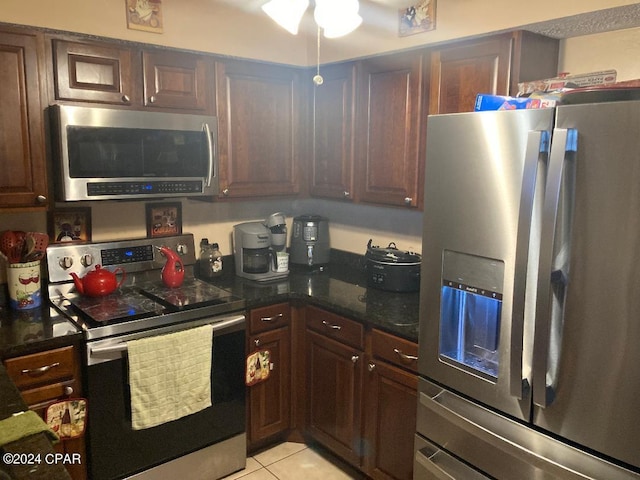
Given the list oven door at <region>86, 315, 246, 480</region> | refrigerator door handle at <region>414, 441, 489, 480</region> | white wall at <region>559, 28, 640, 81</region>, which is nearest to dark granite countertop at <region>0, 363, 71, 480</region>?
oven door at <region>86, 315, 246, 480</region>

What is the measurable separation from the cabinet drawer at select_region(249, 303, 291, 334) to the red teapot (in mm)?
675

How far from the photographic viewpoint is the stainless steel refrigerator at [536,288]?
1417 millimetres

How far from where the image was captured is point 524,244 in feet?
5.10

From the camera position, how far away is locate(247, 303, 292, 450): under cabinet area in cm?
266

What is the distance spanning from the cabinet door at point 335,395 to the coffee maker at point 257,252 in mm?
446

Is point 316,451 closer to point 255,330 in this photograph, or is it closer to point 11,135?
point 255,330

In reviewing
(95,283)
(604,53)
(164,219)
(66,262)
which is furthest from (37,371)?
(604,53)

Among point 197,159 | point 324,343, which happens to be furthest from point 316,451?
point 197,159

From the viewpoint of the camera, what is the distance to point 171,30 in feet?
8.60

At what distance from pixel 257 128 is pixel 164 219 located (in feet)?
2.30

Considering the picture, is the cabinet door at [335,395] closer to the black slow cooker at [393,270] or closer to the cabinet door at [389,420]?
the cabinet door at [389,420]

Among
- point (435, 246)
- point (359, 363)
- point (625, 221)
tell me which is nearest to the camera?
point (625, 221)

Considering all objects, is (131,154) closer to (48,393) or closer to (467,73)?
(48,393)

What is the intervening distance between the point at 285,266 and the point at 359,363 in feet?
2.61
